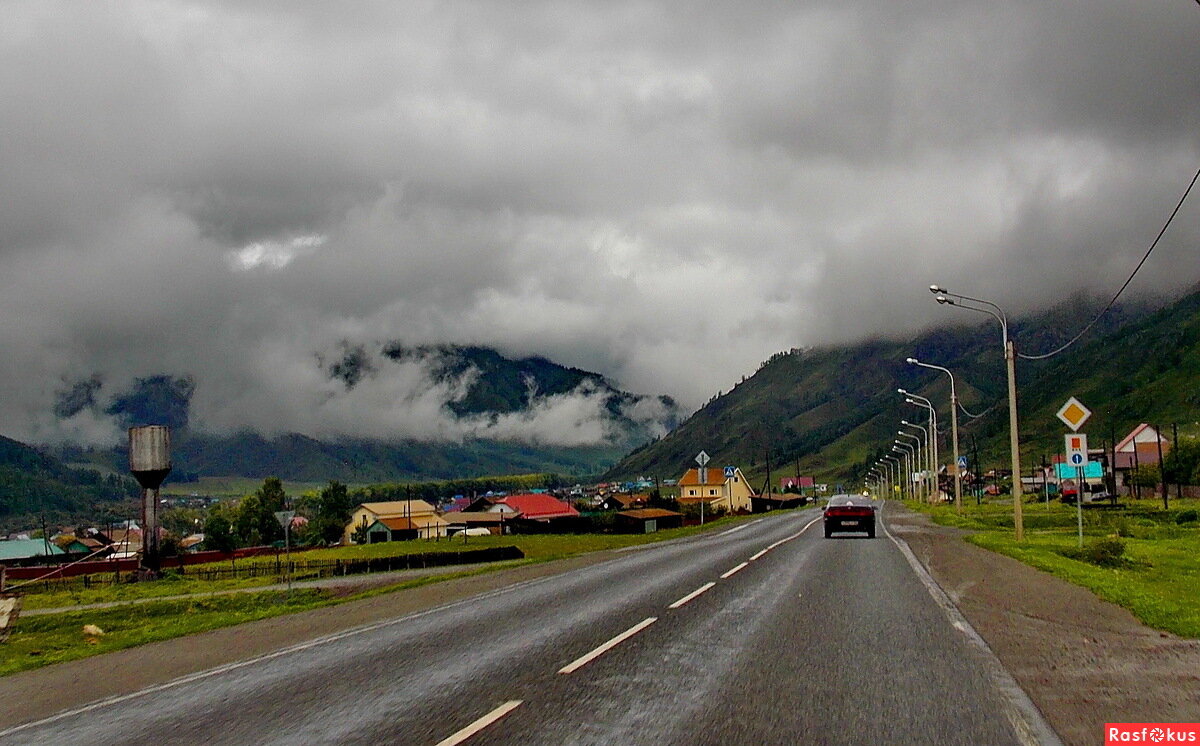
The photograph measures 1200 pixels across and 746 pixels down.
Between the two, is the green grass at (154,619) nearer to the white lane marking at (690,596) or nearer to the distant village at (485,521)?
the white lane marking at (690,596)

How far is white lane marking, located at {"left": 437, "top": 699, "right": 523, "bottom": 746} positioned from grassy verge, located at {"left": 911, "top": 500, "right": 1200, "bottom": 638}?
9.70m

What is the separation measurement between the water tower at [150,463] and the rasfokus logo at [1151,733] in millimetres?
60916

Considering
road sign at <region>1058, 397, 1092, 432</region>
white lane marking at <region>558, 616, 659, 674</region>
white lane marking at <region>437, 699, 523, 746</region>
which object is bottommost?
white lane marking at <region>558, 616, 659, 674</region>

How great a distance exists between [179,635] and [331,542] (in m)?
135

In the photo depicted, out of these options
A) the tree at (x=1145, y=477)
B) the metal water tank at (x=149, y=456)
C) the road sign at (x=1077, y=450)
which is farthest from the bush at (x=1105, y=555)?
the tree at (x=1145, y=477)

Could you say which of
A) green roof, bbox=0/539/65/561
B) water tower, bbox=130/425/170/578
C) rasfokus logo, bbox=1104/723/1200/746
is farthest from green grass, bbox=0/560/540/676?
green roof, bbox=0/539/65/561

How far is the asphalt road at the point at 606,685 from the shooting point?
322 inches

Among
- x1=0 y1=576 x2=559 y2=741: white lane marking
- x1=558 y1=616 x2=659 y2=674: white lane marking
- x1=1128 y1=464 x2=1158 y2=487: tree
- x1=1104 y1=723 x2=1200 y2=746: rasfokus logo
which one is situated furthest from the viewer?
x1=1128 y1=464 x2=1158 y2=487: tree

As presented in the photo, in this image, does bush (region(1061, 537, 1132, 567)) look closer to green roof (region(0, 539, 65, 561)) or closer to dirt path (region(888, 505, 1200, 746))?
dirt path (region(888, 505, 1200, 746))

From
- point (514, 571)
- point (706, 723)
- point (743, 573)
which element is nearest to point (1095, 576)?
point (743, 573)

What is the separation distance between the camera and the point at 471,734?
8031 millimetres

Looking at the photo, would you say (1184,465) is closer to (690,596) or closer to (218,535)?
(690,596)

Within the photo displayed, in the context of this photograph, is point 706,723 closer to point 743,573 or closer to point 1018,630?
point 1018,630

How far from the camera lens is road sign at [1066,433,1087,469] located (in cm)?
2773
